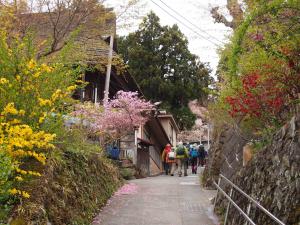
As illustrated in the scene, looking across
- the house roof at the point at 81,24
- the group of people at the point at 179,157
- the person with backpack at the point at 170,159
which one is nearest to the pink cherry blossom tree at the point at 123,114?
the person with backpack at the point at 170,159

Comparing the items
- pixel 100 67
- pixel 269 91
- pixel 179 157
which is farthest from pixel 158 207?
pixel 179 157

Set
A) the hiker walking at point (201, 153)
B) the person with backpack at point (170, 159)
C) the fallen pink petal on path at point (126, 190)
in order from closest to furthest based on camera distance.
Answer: the fallen pink petal on path at point (126, 190) → the person with backpack at point (170, 159) → the hiker walking at point (201, 153)

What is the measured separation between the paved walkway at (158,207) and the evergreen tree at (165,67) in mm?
23664

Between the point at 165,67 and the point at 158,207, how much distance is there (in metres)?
28.5

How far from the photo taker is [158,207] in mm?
10250

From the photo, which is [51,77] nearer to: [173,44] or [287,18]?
[287,18]

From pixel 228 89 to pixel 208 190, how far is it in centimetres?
378

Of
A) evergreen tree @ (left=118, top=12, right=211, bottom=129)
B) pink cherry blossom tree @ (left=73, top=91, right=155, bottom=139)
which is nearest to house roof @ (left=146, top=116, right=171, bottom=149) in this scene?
evergreen tree @ (left=118, top=12, right=211, bottom=129)

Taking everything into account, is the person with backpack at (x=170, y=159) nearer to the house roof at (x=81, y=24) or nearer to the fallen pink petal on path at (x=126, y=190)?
the house roof at (x=81, y=24)

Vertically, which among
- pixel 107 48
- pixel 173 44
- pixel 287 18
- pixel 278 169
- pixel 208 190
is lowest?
pixel 208 190

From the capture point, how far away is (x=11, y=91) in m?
7.05

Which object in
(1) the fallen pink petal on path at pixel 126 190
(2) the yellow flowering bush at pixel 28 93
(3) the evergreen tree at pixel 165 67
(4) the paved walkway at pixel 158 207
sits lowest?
(4) the paved walkway at pixel 158 207

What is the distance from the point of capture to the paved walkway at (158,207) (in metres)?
8.79

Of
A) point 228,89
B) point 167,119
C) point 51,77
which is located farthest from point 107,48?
point 167,119
